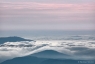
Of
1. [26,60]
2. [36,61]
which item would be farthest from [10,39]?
[36,61]

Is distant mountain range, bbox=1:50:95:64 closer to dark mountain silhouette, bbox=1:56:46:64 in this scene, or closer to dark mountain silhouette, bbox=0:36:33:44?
dark mountain silhouette, bbox=1:56:46:64

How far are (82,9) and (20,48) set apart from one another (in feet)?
3.80

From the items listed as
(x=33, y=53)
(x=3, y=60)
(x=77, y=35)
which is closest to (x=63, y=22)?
(x=77, y=35)

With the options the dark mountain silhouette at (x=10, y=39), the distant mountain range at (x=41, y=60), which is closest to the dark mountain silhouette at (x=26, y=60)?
the distant mountain range at (x=41, y=60)

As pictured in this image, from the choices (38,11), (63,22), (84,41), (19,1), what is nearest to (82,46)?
(84,41)

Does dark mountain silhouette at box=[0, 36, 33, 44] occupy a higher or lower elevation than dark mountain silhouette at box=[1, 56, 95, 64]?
higher

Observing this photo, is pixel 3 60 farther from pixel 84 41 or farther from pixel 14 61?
pixel 84 41

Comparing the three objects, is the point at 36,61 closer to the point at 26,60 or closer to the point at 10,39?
the point at 26,60

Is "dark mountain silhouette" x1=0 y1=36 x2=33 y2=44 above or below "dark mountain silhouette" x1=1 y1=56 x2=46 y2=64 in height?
above

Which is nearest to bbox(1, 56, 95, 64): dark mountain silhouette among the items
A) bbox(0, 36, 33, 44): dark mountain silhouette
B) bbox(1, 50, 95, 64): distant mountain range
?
bbox(1, 50, 95, 64): distant mountain range

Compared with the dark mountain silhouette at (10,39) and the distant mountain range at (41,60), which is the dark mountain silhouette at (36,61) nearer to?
the distant mountain range at (41,60)

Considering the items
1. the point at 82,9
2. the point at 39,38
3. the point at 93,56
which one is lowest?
the point at 93,56

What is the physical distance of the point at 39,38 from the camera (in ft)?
17.5

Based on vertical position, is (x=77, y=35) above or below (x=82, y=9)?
below
